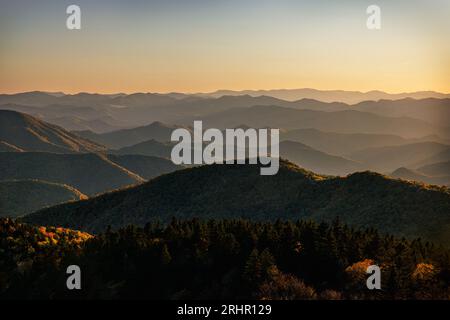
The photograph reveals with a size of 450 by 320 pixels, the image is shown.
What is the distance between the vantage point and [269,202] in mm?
110250

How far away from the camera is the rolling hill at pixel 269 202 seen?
84750 millimetres

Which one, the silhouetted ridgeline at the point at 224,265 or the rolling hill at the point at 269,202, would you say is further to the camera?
the rolling hill at the point at 269,202

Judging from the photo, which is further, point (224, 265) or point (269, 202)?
point (269, 202)

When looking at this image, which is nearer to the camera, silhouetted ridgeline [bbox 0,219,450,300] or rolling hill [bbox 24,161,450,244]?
silhouetted ridgeline [bbox 0,219,450,300]

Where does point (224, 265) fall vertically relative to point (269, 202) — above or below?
below

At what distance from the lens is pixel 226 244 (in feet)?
157

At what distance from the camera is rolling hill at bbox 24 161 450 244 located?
84.8 meters

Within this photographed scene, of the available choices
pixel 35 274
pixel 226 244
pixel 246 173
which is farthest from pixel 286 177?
pixel 35 274

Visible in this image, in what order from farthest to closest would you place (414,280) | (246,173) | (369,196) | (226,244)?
1. (246,173)
2. (369,196)
3. (226,244)
4. (414,280)
